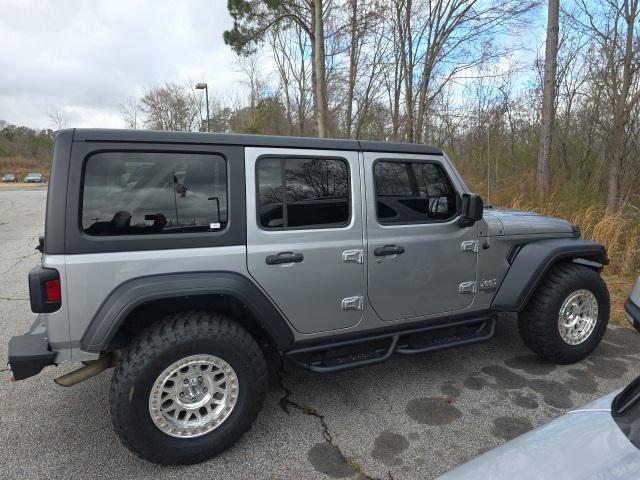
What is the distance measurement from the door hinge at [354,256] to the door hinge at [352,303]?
0.27 metres

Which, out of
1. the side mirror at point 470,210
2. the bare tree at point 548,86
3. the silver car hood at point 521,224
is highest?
the bare tree at point 548,86

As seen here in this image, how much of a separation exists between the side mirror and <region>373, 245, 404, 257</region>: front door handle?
0.61m

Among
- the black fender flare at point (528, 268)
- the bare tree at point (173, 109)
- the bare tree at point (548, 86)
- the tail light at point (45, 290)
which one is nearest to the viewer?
the tail light at point (45, 290)

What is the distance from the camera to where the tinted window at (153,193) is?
7.93 ft

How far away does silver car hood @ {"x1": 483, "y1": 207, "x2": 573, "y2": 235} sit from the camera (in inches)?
142

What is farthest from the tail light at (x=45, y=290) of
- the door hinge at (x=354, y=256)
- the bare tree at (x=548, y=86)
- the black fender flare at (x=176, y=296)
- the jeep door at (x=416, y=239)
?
the bare tree at (x=548, y=86)

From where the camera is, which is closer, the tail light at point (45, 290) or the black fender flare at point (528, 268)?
the tail light at point (45, 290)

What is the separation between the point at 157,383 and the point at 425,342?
2.01 metres

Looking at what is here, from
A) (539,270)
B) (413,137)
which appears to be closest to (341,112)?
(413,137)

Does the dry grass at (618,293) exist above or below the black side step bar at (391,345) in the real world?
below

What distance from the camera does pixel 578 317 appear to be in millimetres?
3826

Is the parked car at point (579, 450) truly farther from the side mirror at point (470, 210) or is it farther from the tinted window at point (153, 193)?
the tinted window at point (153, 193)

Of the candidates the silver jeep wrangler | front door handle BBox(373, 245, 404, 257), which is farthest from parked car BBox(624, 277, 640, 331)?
front door handle BBox(373, 245, 404, 257)

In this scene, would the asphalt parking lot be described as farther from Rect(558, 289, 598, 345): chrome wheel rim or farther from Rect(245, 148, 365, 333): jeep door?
Rect(245, 148, 365, 333): jeep door
